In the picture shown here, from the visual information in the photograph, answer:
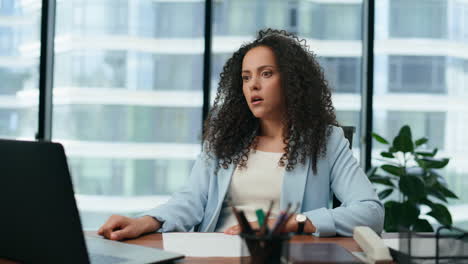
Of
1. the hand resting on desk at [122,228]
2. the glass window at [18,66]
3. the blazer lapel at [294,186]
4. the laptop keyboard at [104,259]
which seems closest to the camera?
Answer: the laptop keyboard at [104,259]

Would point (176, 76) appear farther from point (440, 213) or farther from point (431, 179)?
point (440, 213)

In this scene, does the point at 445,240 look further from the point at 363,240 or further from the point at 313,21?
the point at 313,21

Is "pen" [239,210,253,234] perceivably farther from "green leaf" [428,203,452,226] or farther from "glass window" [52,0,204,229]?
"glass window" [52,0,204,229]

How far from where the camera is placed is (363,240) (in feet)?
3.34

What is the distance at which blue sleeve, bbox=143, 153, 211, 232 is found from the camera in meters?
1.38

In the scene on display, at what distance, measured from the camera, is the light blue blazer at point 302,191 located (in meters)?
1.39

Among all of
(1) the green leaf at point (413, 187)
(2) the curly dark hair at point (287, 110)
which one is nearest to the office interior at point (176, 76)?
(1) the green leaf at point (413, 187)

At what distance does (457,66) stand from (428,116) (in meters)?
0.42

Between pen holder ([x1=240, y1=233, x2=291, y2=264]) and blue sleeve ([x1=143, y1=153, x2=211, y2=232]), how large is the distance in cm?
60

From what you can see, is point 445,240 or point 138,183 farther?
point 138,183

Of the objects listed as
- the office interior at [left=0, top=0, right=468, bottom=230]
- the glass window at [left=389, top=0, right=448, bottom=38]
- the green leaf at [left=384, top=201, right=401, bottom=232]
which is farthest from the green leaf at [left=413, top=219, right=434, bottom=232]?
the glass window at [left=389, top=0, right=448, bottom=38]

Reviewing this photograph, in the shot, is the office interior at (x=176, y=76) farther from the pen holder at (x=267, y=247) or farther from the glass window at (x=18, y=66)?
the pen holder at (x=267, y=247)

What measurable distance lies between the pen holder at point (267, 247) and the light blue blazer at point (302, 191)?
61 cm

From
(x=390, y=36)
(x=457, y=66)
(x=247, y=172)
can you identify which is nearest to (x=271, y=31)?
(x=247, y=172)
